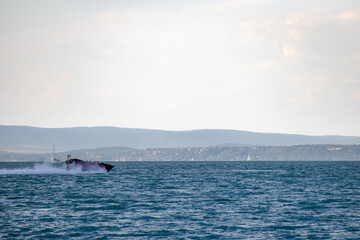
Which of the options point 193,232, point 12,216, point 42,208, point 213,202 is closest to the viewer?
point 193,232

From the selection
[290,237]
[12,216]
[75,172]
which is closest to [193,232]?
[290,237]

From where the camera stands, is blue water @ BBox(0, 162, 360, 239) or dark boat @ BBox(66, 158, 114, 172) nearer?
blue water @ BBox(0, 162, 360, 239)

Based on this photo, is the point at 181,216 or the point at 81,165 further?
the point at 81,165

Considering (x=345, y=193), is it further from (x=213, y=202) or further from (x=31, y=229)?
(x=31, y=229)

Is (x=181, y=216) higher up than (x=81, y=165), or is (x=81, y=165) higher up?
(x=81, y=165)

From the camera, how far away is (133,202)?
233 feet

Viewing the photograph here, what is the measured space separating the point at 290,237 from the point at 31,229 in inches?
907

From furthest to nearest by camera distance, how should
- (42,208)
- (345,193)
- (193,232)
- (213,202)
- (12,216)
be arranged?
(345,193) → (213,202) → (42,208) → (12,216) → (193,232)

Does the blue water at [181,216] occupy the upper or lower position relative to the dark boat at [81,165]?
lower

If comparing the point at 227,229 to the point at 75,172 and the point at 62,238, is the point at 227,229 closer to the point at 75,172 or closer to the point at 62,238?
the point at 62,238

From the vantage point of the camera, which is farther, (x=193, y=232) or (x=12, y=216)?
(x=12, y=216)

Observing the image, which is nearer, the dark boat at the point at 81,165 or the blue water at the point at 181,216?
the blue water at the point at 181,216

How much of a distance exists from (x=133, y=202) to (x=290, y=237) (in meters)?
31.3

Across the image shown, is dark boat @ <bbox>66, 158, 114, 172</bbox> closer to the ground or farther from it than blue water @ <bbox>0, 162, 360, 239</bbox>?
farther from it
